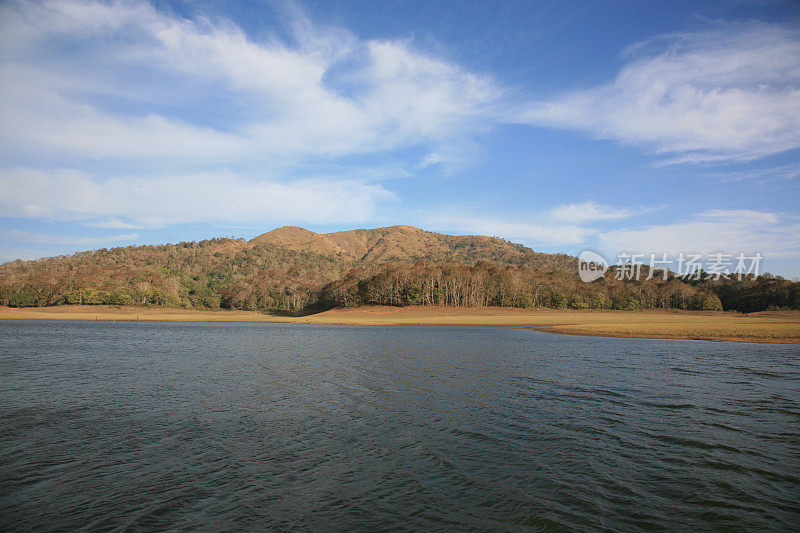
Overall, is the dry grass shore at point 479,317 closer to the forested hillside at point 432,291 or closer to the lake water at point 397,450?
the forested hillside at point 432,291

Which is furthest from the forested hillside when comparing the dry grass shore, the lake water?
the lake water

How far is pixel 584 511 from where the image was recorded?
27.2 feet

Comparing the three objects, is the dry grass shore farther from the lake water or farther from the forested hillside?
the lake water

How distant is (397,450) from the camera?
11.6 metres

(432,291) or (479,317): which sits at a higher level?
(432,291)

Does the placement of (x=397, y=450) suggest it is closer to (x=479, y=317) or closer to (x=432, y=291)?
(x=479, y=317)

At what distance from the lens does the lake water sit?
8156mm

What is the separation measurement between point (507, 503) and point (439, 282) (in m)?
110

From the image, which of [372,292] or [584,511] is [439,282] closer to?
[372,292]

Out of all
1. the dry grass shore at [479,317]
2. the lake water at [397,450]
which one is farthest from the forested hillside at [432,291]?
the lake water at [397,450]

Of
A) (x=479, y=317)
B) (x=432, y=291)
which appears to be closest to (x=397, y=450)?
(x=479, y=317)

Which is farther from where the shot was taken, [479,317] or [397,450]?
[479,317]

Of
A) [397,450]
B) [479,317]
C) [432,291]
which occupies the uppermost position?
[432,291]

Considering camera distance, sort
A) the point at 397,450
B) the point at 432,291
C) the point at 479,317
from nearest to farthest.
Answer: the point at 397,450 → the point at 479,317 → the point at 432,291
